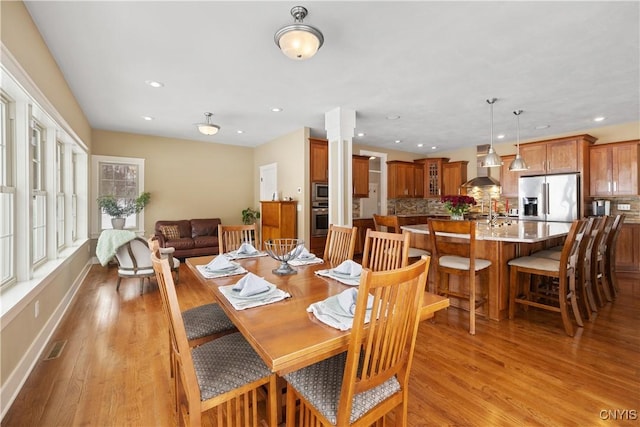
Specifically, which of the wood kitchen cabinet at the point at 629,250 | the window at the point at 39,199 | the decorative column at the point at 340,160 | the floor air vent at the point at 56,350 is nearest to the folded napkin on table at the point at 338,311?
the floor air vent at the point at 56,350

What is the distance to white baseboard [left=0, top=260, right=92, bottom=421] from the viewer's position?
1745 mm

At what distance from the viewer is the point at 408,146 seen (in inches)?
280

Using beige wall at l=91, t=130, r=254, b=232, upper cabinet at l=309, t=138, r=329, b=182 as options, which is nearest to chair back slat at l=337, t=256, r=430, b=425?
upper cabinet at l=309, t=138, r=329, b=182

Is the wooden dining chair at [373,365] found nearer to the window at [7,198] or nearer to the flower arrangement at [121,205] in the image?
the window at [7,198]

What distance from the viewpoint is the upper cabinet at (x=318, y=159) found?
5.30 m

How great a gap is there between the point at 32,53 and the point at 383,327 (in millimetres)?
3224

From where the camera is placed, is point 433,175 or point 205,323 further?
point 433,175

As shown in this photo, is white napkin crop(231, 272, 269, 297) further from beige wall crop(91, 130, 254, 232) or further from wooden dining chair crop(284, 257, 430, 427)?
beige wall crop(91, 130, 254, 232)

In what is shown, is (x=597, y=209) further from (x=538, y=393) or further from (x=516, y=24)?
A: (x=538, y=393)

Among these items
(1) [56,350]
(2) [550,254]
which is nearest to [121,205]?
(1) [56,350]

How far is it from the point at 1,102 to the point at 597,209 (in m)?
7.99

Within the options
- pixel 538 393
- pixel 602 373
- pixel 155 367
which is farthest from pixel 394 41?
pixel 155 367

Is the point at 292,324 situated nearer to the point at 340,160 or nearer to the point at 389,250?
the point at 389,250

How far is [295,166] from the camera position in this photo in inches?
216
